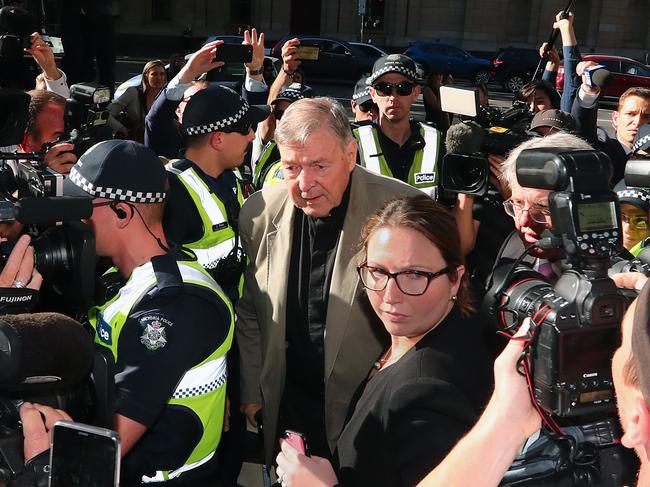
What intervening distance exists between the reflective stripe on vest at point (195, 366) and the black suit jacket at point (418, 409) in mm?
517

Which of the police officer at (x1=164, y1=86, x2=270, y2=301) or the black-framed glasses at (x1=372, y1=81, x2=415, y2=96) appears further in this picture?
the black-framed glasses at (x1=372, y1=81, x2=415, y2=96)

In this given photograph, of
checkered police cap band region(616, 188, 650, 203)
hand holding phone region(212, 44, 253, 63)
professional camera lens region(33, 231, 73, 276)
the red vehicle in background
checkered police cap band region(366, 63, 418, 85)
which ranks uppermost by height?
hand holding phone region(212, 44, 253, 63)

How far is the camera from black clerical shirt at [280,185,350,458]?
121 inches

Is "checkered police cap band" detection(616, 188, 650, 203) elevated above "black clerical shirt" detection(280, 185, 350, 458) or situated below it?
above

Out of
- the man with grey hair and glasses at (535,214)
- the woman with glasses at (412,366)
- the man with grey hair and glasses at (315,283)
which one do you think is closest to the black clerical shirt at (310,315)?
the man with grey hair and glasses at (315,283)

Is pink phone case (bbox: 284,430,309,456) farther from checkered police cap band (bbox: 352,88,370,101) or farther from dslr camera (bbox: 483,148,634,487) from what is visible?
checkered police cap band (bbox: 352,88,370,101)

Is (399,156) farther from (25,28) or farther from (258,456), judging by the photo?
(25,28)

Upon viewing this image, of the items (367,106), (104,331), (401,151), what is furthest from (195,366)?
(367,106)

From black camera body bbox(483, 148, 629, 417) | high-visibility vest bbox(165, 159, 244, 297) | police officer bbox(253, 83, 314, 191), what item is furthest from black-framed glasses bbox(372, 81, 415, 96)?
black camera body bbox(483, 148, 629, 417)

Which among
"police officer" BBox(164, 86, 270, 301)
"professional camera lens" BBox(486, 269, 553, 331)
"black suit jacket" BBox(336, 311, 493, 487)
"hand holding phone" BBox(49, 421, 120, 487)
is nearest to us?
"hand holding phone" BBox(49, 421, 120, 487)

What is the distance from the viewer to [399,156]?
4621 mm

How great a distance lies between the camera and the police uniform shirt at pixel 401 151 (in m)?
4.58

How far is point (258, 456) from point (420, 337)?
2117mm

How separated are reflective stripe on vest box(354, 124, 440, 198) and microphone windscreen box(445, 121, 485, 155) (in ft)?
3.27
